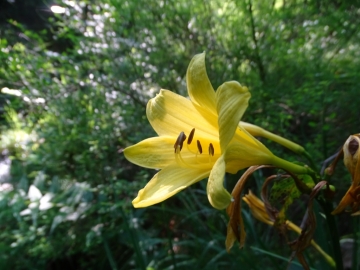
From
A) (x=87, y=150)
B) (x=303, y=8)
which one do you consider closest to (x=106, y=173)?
(x=87, y=150)

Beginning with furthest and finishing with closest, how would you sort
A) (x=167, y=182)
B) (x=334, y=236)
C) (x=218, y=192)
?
(x=167, y=182)
(x=334, y=236)
(x=218, y=192)

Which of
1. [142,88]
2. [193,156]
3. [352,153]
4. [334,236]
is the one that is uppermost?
[142,88]

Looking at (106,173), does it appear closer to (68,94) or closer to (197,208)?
(68,94)

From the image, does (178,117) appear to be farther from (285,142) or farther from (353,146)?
(353,146)

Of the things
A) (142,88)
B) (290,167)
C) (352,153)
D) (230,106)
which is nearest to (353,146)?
(352,153)

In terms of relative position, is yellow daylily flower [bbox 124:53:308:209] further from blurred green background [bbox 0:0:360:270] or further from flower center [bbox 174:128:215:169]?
A: blurred green background [bbox 0:0:360:270]

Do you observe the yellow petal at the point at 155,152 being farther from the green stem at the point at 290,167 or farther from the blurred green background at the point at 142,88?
the blurred green background at the point at 142,88

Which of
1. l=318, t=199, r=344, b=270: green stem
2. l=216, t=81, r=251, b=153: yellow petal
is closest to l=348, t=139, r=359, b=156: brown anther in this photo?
l=318, t=199, r=344, b=270: green stem
